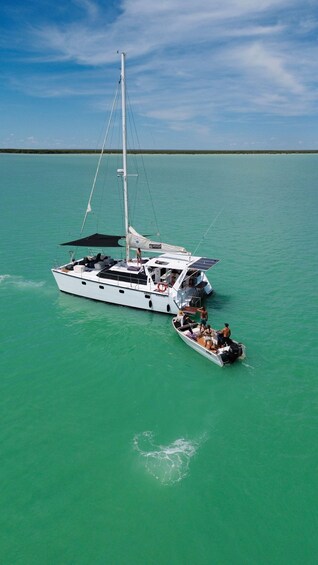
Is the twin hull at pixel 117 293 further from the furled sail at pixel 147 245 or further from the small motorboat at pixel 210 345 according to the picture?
the furled sail at pixel 147 245

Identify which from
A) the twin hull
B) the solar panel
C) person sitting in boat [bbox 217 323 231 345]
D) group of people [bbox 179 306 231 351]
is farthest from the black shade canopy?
person sitting in boat [bbox 217 323 231 345]

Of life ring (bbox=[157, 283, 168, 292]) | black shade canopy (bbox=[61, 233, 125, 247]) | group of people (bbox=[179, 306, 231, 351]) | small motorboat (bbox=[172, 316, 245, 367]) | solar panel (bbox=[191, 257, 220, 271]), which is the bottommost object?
small motorboat (bbox=[172, 316, 245, 367])

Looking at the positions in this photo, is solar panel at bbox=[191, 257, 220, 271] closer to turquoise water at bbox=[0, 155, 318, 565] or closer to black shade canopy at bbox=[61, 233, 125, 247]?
turquoise water at bbox=[0, 155, 318, 565]

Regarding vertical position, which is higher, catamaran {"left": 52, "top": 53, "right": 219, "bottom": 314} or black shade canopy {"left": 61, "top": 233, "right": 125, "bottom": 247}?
black shade canopy {"left": 61, "top": 233, "right": 125, "bottom": 247}

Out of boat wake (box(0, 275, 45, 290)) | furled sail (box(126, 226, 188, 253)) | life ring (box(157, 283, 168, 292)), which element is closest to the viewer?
life ring (box(157, 283, 168, 292))

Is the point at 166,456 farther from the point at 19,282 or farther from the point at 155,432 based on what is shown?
the point at 19,282

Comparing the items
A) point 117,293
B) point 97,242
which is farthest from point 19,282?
point 117,293

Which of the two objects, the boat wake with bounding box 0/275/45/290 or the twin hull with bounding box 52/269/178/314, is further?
the boat wake with bounding box 0/275/45/290

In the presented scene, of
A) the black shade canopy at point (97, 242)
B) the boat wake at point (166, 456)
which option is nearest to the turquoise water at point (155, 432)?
the boat wake at point (166, 456)
